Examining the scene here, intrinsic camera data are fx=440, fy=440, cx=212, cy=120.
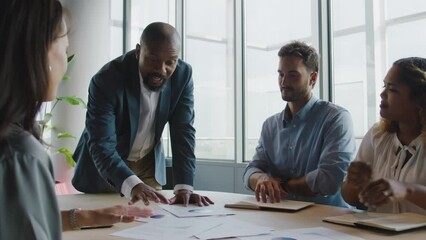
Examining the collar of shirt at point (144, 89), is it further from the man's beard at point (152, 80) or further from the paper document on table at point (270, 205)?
the paper document on table at point (270, 205)

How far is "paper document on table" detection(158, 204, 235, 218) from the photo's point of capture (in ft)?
5.43

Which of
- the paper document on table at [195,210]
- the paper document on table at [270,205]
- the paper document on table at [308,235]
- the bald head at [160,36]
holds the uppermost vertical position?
the bald head at [160,36]

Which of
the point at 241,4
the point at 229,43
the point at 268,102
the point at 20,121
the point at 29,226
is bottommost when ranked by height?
the point at 29,226

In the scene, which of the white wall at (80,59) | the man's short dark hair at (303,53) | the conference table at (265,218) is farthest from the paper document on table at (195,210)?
the white wall at (80,59)

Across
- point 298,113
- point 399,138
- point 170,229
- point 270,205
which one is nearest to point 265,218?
point 270,205

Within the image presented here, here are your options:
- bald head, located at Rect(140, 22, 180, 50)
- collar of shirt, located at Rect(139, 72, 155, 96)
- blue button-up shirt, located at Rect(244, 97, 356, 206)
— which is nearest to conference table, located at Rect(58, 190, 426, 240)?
blue button-up shirt, located at Rect(244, 97, 356, 206)

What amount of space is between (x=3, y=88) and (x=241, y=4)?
386 cm

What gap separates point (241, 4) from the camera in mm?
4363

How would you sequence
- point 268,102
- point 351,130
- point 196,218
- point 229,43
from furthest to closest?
point 229,43, point 268,102, point 351,130, point 196,218

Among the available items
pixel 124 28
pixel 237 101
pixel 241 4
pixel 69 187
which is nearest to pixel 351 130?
pixel 237 101

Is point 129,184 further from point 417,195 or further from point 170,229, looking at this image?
point 417,195

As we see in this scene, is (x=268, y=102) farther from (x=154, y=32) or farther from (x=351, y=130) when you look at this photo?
(x=154, y=32)

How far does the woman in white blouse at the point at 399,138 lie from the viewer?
1.75 meters

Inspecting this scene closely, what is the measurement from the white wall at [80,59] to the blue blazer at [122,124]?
2629mm
